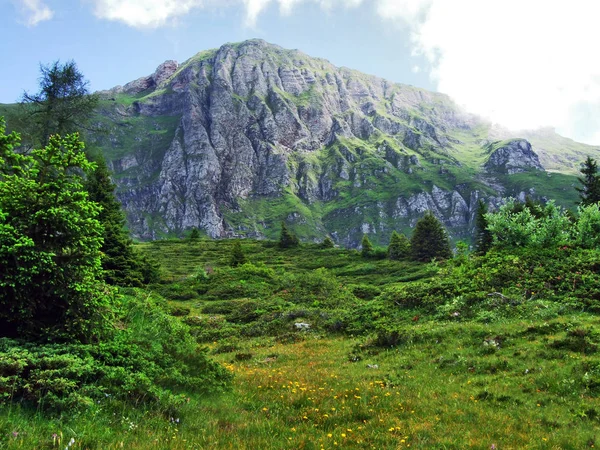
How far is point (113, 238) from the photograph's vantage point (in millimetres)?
29922

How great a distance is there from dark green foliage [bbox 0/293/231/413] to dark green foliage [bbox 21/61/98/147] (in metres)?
34.8

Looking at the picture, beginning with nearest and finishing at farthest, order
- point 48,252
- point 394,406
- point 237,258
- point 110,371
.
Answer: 1. point 110,371
2. point 48,252
3. point 394,406
4. point 237,258

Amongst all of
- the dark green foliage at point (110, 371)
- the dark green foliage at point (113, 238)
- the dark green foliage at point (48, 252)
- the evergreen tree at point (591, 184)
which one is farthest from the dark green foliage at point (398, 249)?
the dark green foliage at point (48, 252)

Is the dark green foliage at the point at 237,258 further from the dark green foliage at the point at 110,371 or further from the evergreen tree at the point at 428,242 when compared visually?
the dark green foliage at the point at 110,371

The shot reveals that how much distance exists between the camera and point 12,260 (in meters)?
7.04

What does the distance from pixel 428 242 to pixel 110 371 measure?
231 feet

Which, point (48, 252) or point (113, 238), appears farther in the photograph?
point (113, 238)

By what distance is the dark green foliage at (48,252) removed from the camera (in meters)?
7.01

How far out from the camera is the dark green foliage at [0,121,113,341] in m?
7.01

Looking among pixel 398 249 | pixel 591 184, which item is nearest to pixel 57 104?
pixel 398 249

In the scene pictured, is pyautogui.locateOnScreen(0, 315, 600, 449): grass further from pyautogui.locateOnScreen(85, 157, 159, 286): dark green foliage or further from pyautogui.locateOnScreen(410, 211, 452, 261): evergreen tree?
pyautogui.locateOnScreen(410, 211, 452, 261): evergreen tree

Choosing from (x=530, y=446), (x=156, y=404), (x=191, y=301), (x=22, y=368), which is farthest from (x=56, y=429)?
(x=191, y=301)

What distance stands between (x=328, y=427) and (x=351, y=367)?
21.0 feet

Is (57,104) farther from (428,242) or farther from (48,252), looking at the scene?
(428,242)
